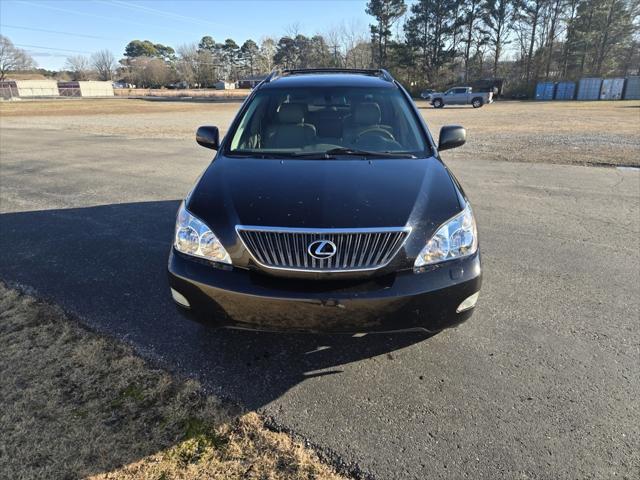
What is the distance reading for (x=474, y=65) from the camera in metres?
66.2

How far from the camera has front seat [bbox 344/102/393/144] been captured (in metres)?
3.64

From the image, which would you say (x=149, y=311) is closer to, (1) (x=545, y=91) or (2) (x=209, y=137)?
(2) (x=209, y=137)

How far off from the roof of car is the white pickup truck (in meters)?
39.5

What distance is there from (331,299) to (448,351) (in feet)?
3.60

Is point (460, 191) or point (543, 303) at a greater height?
point (460, 191)

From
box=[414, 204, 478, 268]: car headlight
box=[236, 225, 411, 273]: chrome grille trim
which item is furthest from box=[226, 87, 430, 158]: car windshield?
box=[236, 225, 411, 273]: chrome grille trim

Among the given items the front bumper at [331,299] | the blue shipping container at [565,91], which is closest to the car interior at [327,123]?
the front bumper at [331,299]

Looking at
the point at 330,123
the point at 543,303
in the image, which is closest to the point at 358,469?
the point at 543,303

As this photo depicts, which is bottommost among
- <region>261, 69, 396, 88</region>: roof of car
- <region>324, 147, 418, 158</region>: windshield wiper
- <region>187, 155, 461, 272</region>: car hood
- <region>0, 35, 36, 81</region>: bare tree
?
<region>187, 155, 461, 272</region>: car hood

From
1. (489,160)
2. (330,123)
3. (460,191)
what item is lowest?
(489,160)

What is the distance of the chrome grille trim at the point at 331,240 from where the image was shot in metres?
2.22

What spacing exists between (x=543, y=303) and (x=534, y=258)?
103cm

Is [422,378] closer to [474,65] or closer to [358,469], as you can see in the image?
[358,469]

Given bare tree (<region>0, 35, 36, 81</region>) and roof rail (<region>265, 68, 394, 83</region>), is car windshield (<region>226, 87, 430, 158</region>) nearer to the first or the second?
roof rail (<region>265, 68, 394, 83</region>)
